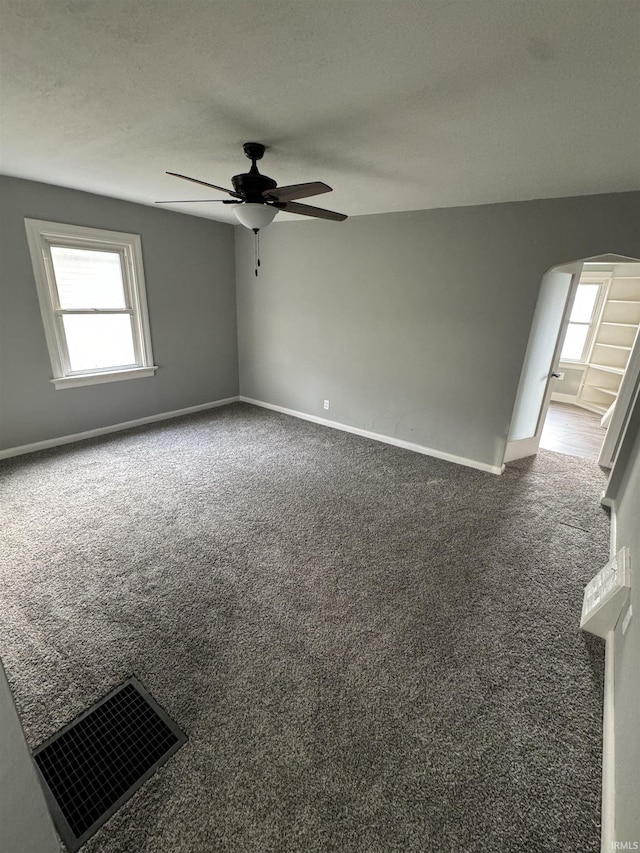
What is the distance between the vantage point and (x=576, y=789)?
1.34 metres

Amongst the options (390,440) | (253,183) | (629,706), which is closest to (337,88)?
(253,183)

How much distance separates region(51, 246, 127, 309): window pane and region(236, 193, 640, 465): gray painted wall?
164 centimetres

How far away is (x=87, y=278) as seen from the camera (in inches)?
154

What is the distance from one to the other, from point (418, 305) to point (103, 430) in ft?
12.4

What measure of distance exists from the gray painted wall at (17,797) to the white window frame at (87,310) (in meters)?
3.67

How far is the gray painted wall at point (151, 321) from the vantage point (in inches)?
133

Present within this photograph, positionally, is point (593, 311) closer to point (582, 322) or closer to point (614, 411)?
point (582, 322)

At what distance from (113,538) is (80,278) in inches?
111

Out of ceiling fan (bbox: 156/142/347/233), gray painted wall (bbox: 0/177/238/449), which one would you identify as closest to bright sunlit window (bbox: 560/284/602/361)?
gray painted wall (bbox: 0/177/238/449)

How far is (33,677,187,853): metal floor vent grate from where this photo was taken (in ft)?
4.04

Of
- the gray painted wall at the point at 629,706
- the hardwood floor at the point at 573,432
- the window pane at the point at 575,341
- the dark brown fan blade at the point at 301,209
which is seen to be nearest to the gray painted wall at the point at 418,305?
the hardwood floor at the point at 573,432

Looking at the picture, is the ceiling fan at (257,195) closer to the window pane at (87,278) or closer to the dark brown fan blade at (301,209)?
the dark brown fan blade at (301,209)

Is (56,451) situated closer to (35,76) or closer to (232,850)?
(35,76)

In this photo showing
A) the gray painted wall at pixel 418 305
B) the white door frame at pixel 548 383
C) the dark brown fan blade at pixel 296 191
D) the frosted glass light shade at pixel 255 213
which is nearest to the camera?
the dark brown fan blade at pixel 296 191
